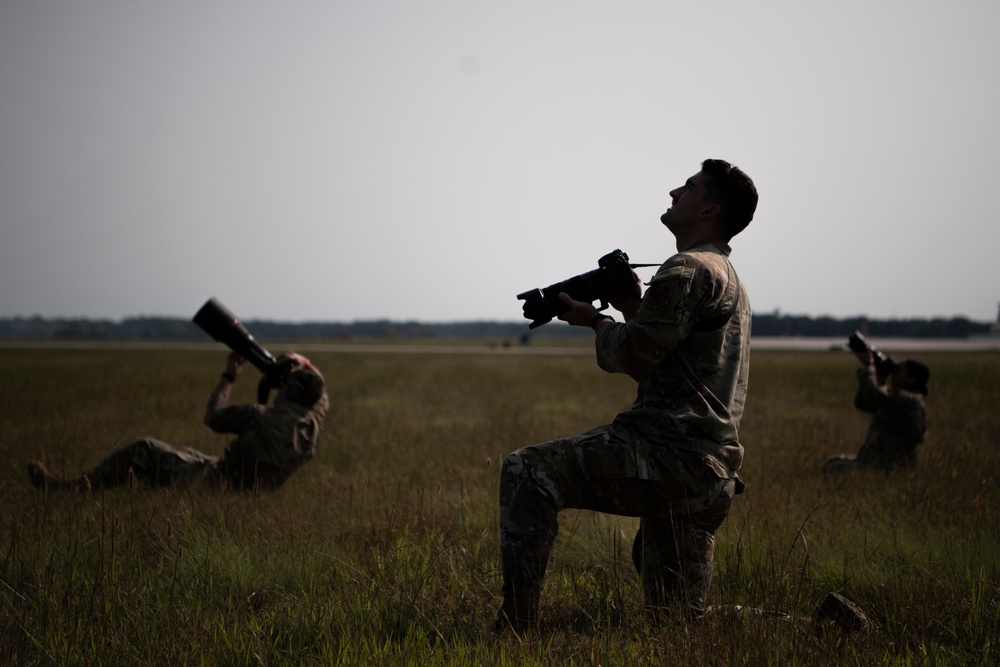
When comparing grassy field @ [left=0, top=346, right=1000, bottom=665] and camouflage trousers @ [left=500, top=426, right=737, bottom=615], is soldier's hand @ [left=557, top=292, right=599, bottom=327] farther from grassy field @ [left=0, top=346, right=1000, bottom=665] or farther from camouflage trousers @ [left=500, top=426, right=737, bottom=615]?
grassy field @ [left=0, top=346, right=1000, bottom=665]

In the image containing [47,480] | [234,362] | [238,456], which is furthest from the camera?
[234,362]

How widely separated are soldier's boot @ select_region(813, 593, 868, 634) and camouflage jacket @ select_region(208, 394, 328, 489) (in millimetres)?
4393

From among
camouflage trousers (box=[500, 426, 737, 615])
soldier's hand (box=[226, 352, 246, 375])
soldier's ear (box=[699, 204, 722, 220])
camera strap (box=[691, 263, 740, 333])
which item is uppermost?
soldier's ear (box=[699, 204, 722, 220])

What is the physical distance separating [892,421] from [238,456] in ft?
21.6

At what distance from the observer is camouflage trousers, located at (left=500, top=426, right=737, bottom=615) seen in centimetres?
309

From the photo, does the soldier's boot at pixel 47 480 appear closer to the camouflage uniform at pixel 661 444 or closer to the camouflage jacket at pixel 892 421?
the camouflage uniform at pixel 661 444

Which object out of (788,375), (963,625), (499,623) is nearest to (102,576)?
(499,623)

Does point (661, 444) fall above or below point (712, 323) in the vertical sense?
below

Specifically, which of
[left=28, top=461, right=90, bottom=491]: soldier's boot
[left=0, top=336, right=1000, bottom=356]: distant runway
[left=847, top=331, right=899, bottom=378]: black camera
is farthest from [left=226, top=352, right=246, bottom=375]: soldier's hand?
[left=0, top=336, right=1000, bottom=356]: distant runway

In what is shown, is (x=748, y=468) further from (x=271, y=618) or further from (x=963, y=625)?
(x=271, y=618)

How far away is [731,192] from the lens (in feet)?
10.9

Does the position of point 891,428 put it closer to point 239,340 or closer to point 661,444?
point 661,444

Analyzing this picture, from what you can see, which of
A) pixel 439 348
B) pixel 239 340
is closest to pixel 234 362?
pixel 239 340

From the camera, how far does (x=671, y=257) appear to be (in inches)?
123
